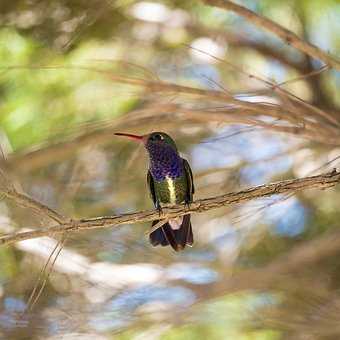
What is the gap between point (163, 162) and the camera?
442cm

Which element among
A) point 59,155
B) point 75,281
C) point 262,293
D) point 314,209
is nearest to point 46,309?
point 75,281

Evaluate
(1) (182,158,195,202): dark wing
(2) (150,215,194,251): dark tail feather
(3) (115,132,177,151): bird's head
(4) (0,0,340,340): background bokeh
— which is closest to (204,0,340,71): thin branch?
(4) (0,0,340,340): background bokeh

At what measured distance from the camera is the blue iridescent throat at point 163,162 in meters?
4.39

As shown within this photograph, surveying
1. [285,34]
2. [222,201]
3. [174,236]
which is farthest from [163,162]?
[222,201]

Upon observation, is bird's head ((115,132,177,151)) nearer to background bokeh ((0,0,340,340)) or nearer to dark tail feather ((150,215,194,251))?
background bokeh ((0,0,340,340))

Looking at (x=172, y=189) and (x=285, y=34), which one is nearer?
(x=285, y=34)

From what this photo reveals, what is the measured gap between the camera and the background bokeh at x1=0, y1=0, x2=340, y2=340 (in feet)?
15.0

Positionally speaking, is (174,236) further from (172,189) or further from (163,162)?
(163,162)

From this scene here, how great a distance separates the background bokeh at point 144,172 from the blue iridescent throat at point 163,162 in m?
0.12

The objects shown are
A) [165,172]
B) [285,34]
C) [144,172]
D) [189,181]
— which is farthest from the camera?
[144,172]

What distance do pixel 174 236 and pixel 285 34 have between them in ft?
3.52

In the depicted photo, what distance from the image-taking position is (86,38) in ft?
17.2

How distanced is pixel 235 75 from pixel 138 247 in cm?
153

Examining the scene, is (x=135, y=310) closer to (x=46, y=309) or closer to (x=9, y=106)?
(x=46, y=309)
